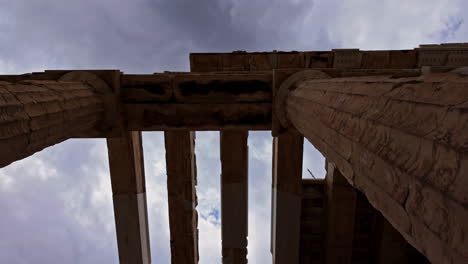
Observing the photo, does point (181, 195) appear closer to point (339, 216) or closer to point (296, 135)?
point (296, 135)

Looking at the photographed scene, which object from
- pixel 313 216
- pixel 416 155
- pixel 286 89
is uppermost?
pixel 286 89

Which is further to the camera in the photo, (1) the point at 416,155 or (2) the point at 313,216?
(2) the point at 313,216

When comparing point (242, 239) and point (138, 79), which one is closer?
point (138, 79)

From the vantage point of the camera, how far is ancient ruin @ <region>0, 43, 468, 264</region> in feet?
4.76

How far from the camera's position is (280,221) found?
26.2 feet

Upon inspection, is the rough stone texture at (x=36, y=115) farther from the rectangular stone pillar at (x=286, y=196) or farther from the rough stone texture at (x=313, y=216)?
the rough stone texture at (x=313, y=216)

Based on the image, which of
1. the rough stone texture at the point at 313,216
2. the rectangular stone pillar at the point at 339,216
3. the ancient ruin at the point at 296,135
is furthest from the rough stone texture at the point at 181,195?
the rectangular stone pillar at the point at 339,216

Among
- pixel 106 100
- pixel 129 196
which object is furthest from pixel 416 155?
pixel 129 196

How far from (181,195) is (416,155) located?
7.24 metres

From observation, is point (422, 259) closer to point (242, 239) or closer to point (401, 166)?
point (242, 239)

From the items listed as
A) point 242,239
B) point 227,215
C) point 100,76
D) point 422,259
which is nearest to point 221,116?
point 100,76

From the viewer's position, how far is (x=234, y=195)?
26.2 ft

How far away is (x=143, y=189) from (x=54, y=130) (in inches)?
192

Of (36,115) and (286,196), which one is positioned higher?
(36,115)
